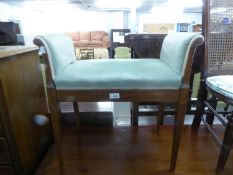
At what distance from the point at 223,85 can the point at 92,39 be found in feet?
24.0

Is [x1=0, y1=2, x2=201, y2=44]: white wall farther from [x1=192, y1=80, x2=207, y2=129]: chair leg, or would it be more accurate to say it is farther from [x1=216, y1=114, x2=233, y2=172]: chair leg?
[x1=216, y1=114, x2=233, y2=172]: chair leg

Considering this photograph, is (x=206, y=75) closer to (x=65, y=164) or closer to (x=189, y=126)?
(x=189, y=126)

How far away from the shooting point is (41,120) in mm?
1068

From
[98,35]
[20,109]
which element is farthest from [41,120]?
[98,35]

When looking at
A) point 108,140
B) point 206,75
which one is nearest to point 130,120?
point 108,140

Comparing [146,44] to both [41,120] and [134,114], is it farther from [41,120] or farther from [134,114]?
[41,120]

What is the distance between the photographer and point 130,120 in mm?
1505

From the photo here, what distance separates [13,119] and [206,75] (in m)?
1.01

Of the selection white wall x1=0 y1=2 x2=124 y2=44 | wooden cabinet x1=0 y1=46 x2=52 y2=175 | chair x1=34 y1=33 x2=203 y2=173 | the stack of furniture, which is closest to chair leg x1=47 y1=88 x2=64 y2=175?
chair x1=34 y1=33 x2=203 y2=173

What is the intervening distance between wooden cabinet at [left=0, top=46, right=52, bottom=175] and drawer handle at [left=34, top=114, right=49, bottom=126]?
16 mm

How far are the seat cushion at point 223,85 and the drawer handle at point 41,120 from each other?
915mm

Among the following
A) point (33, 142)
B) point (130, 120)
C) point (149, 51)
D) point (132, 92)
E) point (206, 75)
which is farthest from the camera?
point (130, 120)

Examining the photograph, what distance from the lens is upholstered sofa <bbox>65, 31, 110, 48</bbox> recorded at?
290 inches

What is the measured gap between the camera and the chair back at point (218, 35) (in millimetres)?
1035
